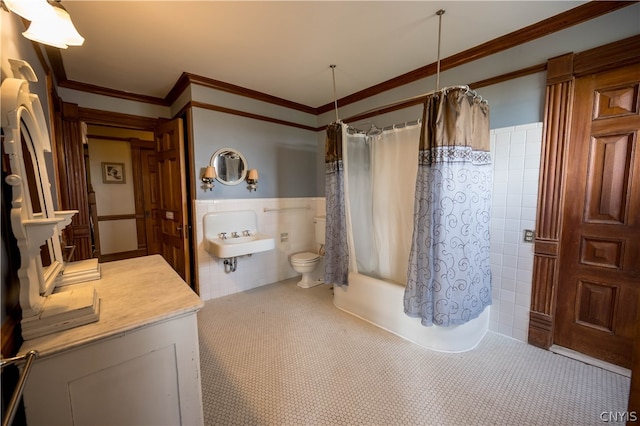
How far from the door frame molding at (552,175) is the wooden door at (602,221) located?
0.17ft

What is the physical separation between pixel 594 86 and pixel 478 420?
2.26 meters

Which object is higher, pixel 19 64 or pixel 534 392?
pixel 19 64

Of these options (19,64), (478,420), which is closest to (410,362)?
(478,420)

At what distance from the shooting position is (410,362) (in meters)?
1.88

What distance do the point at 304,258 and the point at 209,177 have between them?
147 cm

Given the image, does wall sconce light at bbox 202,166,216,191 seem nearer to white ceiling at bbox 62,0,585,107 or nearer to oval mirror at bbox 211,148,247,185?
oval mirror at bbox 211,148,247,185

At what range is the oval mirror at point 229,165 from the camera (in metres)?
2.94

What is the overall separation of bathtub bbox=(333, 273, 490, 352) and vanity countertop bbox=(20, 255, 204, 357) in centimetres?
162

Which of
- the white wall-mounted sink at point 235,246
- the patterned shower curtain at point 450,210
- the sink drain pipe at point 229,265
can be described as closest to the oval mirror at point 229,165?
the white wall-mounted sink at point 235,246

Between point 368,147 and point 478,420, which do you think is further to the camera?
point 368,147

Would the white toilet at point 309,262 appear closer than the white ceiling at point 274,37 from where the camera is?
No

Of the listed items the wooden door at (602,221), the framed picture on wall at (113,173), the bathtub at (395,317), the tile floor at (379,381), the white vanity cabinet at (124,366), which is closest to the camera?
the white vanity cabinet at (124,366)

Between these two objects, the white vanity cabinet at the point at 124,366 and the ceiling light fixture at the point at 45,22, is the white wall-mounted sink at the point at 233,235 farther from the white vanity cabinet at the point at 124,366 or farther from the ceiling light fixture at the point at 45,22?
the ceiling light fixture at the point at 45,22

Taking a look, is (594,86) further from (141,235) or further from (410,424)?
(141,235)
